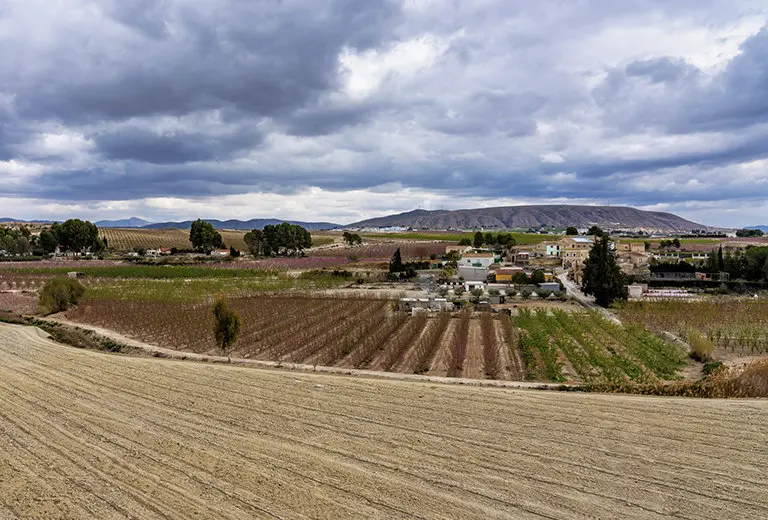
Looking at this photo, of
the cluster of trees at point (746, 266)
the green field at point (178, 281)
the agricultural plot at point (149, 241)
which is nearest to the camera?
the green field at point (178, 281)

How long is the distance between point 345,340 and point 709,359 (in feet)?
46.7

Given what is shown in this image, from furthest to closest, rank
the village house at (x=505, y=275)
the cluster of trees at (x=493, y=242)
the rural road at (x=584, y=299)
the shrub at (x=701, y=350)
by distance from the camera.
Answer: the cluster of trees at (x=493, y=242)
the village house at (x=505, y=275)
the rural road at (x=584, y=299)
the shrub at (x=701, y=350)

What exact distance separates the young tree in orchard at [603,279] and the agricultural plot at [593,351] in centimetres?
905

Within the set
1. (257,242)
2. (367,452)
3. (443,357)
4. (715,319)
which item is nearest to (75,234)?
(257,242)

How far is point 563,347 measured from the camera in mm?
20609

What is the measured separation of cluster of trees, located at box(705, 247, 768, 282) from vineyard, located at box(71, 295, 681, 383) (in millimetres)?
31767

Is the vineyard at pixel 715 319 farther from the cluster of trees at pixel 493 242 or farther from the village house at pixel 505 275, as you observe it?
the cluster of trees at pixel 493 242

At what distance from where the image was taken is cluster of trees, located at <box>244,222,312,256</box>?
8712 centimetres

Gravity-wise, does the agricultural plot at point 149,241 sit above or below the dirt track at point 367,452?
above

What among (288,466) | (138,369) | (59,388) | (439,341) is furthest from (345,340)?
(288,466)

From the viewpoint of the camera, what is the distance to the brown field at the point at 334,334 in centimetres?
1856

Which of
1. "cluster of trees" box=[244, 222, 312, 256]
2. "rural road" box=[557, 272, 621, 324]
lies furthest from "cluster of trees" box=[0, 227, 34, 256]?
"rural road" box=[557, 272, 621, 324]

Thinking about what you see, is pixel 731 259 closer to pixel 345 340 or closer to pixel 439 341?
pixel 439 341

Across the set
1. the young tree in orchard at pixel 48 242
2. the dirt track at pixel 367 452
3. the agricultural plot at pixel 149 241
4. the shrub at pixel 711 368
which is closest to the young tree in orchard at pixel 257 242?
the agricultural plot at pixel 149 241
